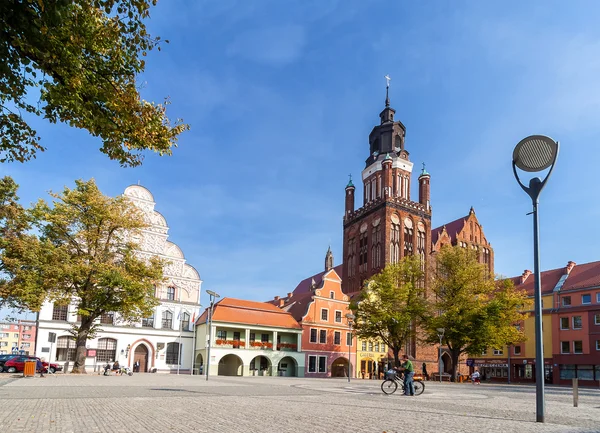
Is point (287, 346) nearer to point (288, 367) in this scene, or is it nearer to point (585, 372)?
point (288, 367)

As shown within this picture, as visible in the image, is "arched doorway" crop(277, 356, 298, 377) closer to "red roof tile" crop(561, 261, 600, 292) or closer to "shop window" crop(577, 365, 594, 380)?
"shop window" crop(577, 365, 594, 380)

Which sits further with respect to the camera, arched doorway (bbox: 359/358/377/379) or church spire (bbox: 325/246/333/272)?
church spire (bbox: 325/246/333/272)

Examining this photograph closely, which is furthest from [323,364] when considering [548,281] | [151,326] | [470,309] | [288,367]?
[548,281]

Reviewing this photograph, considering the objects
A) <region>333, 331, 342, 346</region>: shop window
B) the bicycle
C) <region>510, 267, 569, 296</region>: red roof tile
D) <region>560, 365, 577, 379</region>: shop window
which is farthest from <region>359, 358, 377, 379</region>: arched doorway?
the bicycle

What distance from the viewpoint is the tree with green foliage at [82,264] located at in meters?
33.2

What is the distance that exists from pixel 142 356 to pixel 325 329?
66.1ft

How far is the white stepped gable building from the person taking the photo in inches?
1809

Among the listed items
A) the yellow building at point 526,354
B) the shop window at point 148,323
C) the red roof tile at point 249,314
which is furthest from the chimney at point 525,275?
the shop window at point 148,323

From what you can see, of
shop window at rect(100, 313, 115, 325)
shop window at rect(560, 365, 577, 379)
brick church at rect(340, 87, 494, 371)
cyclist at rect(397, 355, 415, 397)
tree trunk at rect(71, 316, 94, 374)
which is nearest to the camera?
cyclist at rect(397, 355, 415, 397)

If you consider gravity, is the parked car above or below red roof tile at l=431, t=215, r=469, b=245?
below

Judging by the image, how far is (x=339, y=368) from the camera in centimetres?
5944

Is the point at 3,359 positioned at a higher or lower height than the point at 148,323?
lower

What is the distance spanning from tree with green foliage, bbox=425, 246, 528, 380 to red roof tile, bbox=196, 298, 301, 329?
16757 mm

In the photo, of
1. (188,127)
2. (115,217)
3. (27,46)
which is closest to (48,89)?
(27,46)
